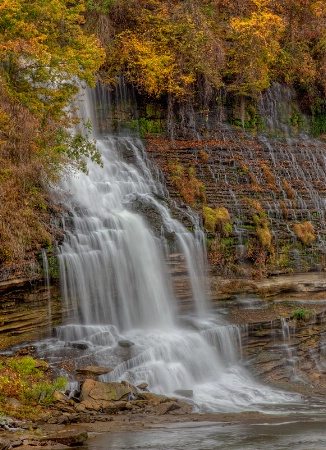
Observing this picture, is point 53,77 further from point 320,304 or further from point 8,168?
point 320,304

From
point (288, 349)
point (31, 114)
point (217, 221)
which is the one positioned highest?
point (31, 114)

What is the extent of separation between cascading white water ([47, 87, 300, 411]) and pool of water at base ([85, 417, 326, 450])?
8.60ft

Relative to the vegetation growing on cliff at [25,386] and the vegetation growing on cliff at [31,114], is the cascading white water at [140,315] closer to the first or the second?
the vegetation growing on cliff at [25,386]

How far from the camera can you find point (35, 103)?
1767 centimetres

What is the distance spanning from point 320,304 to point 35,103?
39.1 feet

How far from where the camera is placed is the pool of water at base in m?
9.09

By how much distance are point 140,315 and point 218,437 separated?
780cm

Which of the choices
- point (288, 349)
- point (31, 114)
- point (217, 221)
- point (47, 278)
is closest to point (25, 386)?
point (47, 278)

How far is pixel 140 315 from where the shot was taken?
57.3 feet

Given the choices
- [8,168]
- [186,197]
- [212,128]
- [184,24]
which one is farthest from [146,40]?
[8,168]

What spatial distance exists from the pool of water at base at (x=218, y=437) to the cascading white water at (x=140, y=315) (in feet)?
8.60

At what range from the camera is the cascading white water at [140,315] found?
14750 millimetres

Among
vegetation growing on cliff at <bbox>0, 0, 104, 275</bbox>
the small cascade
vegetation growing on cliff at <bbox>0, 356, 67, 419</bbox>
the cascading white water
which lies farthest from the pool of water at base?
vegetation growing on cliff at <bbox>0, 0, 104, 275</bbox>

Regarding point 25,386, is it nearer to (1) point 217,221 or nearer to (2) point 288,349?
(2) point 288,349
